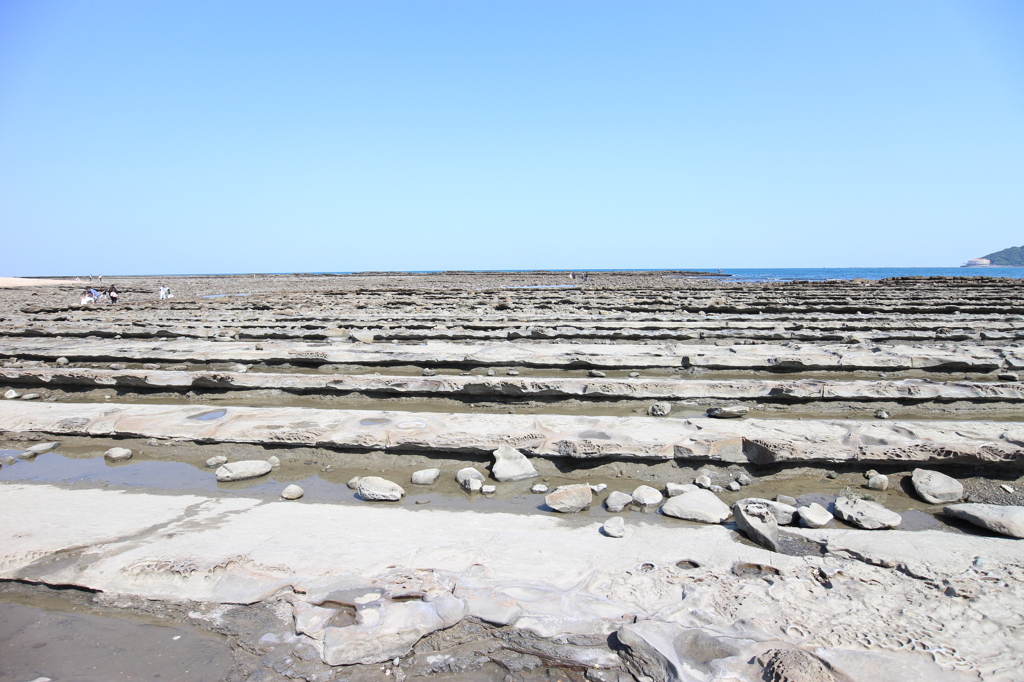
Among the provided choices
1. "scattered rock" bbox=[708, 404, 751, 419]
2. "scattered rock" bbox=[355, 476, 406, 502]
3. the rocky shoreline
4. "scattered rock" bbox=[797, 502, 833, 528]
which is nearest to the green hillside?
the rocky shoreline

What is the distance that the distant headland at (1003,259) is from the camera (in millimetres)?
151875

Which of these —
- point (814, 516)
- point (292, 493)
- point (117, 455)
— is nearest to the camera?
point (814, 516)

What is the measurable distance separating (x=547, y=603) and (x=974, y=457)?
3261mm

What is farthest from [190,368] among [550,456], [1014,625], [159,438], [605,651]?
[1014,625]

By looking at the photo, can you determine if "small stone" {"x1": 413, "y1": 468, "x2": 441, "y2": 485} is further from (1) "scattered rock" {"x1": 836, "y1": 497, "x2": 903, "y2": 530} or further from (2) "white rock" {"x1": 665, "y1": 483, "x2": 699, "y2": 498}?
(1) "scattered rock" {"x1": 836, "y1": 497, "x2": 903, "y2": 530}

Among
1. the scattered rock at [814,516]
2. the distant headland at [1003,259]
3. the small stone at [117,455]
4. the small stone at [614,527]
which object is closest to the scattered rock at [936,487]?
the scattered rock at [814,516]

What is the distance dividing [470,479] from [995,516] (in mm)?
2862

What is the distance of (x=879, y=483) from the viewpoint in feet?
11.1

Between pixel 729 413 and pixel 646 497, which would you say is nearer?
pixel 646 497

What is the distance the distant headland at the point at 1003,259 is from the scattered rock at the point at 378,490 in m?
204

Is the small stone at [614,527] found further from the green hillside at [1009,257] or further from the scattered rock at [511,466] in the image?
the green hillside at [1009,257]

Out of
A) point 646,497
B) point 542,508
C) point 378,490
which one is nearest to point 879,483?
point 646,497

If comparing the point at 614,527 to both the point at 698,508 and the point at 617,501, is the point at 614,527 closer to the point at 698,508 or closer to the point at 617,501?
the point at 617,501

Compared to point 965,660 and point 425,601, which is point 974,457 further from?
point 425,601
